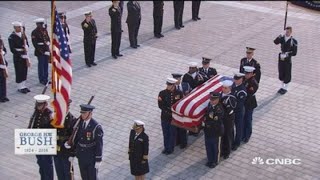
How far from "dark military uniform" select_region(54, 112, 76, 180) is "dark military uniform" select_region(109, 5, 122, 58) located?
550 cm

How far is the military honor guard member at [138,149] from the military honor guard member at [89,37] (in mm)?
5019

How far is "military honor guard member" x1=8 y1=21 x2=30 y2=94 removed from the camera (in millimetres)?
11969

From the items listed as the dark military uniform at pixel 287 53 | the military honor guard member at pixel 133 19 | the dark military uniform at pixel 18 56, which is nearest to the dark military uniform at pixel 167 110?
the dark military uniform at pixel 287 53

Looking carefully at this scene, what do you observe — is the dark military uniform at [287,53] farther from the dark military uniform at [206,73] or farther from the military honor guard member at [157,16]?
the military honor guard member at [157,16]

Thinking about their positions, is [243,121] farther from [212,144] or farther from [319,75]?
[319,75]

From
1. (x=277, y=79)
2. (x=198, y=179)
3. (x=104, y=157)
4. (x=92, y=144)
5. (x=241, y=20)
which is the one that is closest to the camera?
(x=92, y=144)

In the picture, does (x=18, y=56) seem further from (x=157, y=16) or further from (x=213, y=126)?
(x=213, y=126)

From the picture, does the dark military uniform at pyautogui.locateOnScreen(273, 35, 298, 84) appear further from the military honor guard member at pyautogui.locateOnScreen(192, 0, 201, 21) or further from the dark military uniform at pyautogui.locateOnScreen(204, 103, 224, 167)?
the military honor guard member at pyautogui.locateOnScreen(192, 0, 201, 21)

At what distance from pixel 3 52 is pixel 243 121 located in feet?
16.2

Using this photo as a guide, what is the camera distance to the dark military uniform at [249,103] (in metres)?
10.1

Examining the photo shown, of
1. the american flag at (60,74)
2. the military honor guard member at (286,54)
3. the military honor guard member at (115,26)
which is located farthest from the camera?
the military honor guard member at (115,26)

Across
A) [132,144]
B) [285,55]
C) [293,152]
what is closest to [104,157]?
[132,144]

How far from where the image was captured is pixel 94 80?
1300cm

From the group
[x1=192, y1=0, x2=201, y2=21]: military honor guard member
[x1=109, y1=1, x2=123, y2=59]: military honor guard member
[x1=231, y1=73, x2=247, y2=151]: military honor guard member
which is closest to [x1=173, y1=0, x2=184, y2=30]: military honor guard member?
[x1=192, y1=0, x2=201, y2=21]: military honor guard member
